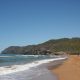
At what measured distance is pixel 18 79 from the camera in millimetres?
16953

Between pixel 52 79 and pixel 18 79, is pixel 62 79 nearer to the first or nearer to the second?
pixel 52 79

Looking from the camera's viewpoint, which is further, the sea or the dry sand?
the sea

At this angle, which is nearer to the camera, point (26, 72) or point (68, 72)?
point (68, 72)

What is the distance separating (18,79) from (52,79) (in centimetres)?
240

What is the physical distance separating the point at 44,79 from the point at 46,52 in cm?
18248

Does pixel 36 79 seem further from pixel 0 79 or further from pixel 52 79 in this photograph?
pixel 0 79

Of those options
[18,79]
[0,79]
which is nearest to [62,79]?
[18,79]

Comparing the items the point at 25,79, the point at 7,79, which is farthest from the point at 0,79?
the point at 25,79

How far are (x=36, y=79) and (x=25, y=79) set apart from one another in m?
0.82

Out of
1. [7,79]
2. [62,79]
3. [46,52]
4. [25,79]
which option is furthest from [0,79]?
[46,52]

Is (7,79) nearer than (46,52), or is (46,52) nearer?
(7,79)

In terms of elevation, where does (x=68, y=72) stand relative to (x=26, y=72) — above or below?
below

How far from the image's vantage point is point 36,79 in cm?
1653

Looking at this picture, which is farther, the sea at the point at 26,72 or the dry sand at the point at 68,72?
the sea at the point at 26,72
